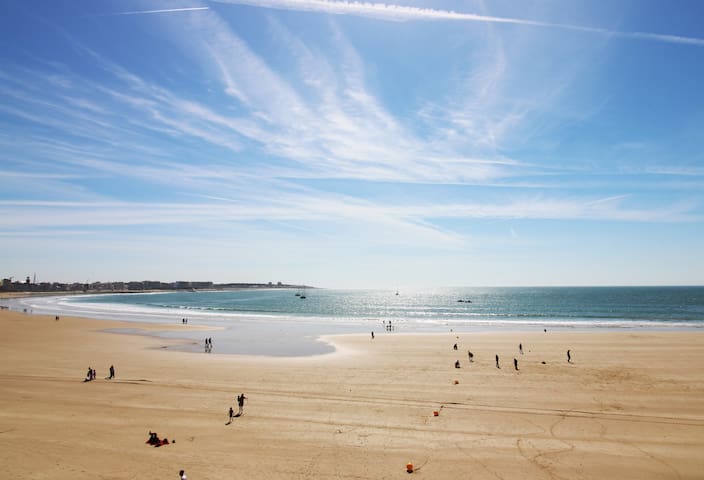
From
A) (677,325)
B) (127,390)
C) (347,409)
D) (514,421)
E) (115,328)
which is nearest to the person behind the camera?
(514,421)

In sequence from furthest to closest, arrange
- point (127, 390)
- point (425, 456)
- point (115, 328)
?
1. point (115, 328)
2. point (127, 390)
3. point (425, 456)

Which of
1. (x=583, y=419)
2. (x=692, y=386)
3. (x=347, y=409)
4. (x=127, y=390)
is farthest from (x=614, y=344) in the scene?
(x=127, y=390)

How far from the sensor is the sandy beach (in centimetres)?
1477

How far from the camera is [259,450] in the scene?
16031 mm

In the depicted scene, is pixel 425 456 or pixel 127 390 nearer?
pixel 425 456

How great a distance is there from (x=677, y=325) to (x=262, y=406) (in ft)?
243

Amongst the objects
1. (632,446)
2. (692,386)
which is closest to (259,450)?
(632,446)

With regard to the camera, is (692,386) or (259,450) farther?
(692,386)

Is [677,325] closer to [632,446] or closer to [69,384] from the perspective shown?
[632,446]

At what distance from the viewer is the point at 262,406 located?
21453 mm

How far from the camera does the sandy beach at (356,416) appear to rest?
1477 cm

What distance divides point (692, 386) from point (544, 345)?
17.5 metres

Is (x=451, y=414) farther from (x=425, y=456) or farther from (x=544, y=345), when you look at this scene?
(x=544, y=345)

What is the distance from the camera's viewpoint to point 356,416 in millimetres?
20000
